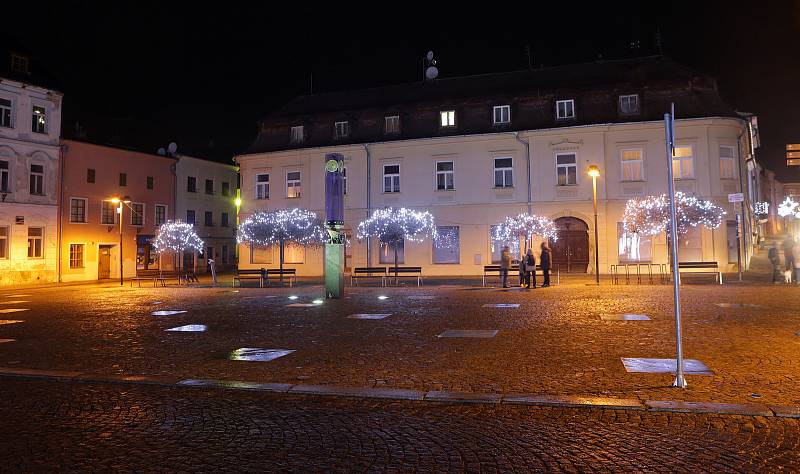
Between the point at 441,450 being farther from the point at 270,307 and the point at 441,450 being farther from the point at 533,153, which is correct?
the point at 533,153

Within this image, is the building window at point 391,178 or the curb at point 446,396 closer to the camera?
the curb at point 446,396

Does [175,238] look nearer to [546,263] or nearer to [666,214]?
[546,263]

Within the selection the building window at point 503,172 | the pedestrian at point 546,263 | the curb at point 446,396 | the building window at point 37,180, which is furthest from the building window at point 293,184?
the curb at point 446,396

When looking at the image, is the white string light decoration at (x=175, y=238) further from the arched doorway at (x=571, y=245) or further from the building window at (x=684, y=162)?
the building window at (x=684, y=162)

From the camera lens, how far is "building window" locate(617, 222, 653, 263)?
32.1 meters

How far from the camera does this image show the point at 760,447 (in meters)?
5.20

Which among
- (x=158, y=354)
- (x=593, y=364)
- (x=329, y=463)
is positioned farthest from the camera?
(x=158, y=354)

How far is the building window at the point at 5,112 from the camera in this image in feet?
111

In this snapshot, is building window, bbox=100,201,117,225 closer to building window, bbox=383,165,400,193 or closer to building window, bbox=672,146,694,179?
building window, bbox=383,165,400,193

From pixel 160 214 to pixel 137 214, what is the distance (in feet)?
7.54

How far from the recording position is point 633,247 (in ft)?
106

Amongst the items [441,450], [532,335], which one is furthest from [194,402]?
[532,335]

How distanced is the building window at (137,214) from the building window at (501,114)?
26066 millimetres

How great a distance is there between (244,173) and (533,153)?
2000 cm
